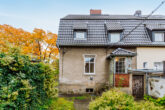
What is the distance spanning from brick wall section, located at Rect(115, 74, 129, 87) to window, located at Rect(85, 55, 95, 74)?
249 cm

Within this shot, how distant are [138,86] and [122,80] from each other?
81.0 inches

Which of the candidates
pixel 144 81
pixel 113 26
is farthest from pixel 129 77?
pixel 113 26

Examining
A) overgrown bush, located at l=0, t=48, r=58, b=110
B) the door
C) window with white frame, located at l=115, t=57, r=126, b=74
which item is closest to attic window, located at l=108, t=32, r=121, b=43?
window with white frame, located at l=115, t=57, r=126, b=74

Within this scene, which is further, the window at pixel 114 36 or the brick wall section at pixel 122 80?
the window at pixel 114 36

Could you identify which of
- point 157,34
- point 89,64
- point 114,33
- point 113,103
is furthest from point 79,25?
point 113,103

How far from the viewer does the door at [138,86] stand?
8.65 metres

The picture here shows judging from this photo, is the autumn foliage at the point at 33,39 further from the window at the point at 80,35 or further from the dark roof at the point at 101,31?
the window at the point at 80,35

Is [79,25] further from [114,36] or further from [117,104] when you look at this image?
[117,104]

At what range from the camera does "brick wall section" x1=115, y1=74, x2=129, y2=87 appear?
314 inches

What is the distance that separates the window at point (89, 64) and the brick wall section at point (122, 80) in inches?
98.0

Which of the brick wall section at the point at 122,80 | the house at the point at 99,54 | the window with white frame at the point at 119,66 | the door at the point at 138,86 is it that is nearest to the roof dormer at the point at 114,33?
the house at the point at 99,54

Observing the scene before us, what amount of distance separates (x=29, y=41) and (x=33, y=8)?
6552mm

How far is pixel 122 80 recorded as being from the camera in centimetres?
800

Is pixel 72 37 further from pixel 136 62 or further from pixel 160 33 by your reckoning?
pixel 160 33
